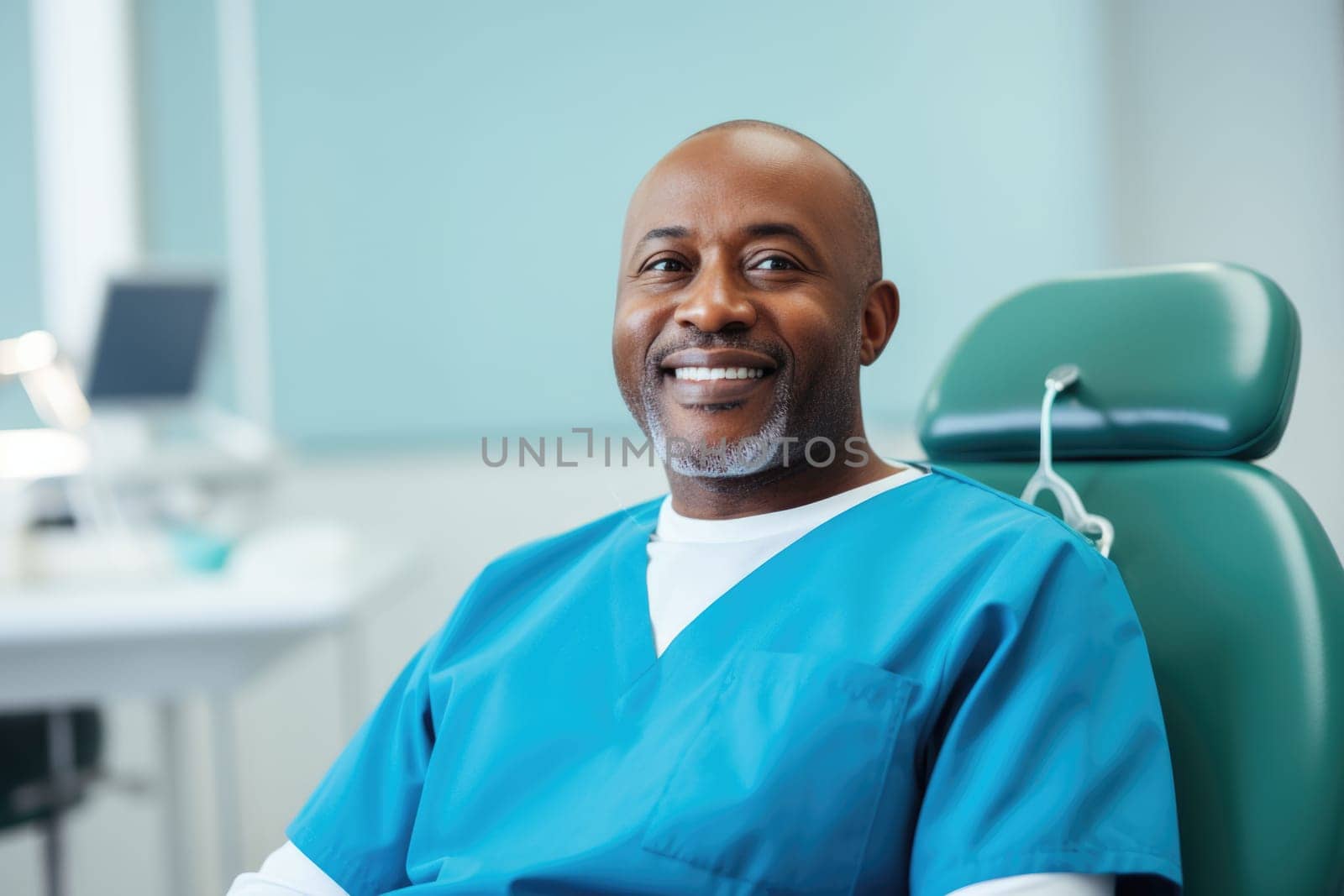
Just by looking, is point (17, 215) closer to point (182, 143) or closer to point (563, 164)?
point (182, 143)

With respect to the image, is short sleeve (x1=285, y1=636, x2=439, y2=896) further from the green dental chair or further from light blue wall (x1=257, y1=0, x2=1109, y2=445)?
light blue wall (x1=257, y1=0, x2=1109, y2=445)

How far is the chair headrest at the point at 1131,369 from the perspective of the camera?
0.94 m

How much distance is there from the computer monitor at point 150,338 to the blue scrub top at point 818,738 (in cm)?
132

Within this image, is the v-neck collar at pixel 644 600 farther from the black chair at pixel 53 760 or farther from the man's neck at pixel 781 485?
the black chair at pixel 53 760

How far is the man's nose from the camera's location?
903mm

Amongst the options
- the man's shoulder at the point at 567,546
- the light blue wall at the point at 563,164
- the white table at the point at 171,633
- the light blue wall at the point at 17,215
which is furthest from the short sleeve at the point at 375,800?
the light blue wall at the point at 17,215

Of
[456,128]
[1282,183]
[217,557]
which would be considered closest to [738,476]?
[217,557]

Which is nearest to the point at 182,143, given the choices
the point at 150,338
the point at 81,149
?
the point at 81,149

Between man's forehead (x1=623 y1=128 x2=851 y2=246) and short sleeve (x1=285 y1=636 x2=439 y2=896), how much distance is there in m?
0.46

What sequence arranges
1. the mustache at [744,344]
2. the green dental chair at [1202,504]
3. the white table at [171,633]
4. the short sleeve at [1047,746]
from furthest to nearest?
the white table at [171,633]
the mustache at [744,344]
the green dental chair at [1202,504]
the short sleeve at [1047,746]

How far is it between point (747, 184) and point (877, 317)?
17 cm

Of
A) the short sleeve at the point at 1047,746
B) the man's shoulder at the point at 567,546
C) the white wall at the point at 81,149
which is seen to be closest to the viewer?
the short sleeve at the point at 1047,746

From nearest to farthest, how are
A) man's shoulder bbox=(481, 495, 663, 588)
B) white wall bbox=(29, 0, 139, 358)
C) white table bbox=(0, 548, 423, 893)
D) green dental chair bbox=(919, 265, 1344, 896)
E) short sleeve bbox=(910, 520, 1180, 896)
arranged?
short sleeve bbox=(910, 520, 1180, 896) < green dental chair bbox=(919, 265, 1344, 896) < man's shoulder bbox=(481, 495, 663, 588) < white table bbox=(0, 548, 423, 893) < white wall bbox=(29, 0, 139, 358)

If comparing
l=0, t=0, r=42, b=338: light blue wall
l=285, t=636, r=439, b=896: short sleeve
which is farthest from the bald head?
l=0, t=0, r=42, b=338: light blue wall
